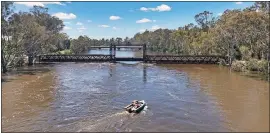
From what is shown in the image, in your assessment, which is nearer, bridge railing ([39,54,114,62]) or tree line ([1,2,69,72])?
tree line ([1,2,69,72])

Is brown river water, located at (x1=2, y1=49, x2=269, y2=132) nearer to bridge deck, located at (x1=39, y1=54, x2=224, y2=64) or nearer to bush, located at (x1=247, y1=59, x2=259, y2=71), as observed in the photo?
bush, located at (x1=247, y1=59, x2=259, y2=71)

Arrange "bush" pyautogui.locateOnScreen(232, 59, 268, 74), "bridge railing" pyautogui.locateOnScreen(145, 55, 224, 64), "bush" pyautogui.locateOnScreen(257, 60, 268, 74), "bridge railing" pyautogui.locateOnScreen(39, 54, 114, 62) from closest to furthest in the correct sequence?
"bush" pyautogui.locateOnScreen(257, 60, 268, 74), "bush" pyautogui.locateOnScreen(232, 59, 268, 74), "bridge railing" pyautogui.locateOnScreen(145, 55, 224, 64), "bridge railing" pyautogui.locateOnScreen(39, 54, 114, 62)

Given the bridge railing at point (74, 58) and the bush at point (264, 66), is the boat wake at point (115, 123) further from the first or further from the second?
the bridge railing at point (74, 58)

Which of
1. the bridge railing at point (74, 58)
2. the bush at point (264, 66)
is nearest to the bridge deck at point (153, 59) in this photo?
the bridge railing at point (74, 58)

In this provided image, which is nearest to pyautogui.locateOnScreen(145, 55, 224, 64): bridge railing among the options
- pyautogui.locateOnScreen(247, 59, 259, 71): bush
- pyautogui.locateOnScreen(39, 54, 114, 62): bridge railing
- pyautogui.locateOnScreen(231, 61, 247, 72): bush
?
pyautogui.locateOnScreen(39, 54, 114, 62): bridge railing

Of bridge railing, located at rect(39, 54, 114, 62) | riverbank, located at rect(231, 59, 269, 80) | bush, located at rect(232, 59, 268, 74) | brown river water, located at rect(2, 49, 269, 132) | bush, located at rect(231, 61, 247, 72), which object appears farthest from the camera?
bridge railing, located at rect(39, 54, 114, 62)

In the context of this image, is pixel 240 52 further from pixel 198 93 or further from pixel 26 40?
pixel 26 40

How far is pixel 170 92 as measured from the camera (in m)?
33.4

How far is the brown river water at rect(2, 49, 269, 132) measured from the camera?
69.4 ft

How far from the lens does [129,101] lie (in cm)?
2928

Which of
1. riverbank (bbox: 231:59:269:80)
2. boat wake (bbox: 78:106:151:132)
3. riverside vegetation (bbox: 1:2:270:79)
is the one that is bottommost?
boat wake (bbox: 78:106:151:132)

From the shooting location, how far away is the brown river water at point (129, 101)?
2116cm

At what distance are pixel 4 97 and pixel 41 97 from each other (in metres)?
3.34

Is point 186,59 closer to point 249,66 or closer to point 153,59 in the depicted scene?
point 153,59
